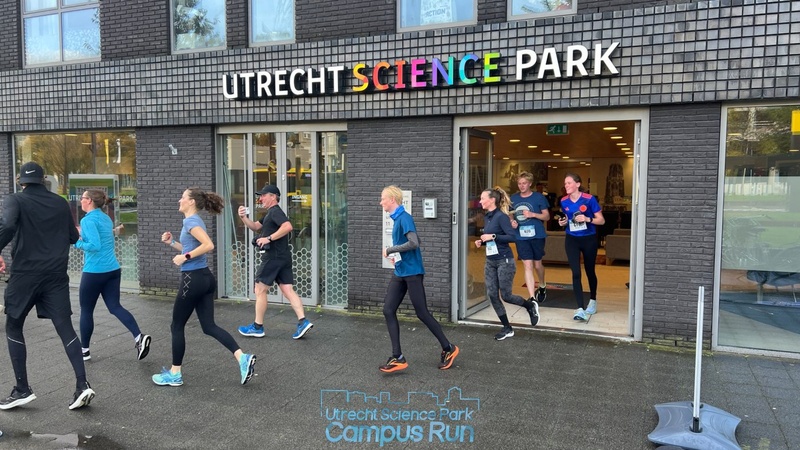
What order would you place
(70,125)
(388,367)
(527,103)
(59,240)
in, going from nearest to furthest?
(59,240) < (388,367) < (527,103) < (70,125)

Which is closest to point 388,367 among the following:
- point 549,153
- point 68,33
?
point 68,33

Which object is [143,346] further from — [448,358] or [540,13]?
[540,13]

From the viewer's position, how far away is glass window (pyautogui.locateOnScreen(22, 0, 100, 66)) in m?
9.27

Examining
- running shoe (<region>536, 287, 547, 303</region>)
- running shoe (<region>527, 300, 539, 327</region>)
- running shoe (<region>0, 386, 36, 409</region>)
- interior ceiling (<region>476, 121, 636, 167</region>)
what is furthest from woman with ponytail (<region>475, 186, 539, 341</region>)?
running shoe (<region>0, 386, 36, 409</region>)

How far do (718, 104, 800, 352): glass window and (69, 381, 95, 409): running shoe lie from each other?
6.05 metres

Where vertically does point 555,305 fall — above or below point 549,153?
below

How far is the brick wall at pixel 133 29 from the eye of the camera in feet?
28.2

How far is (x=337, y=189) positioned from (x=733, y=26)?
4927 millimetres

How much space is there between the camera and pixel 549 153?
1534 cm

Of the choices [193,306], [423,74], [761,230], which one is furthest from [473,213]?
[193,306]

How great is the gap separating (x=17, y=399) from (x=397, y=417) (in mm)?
3023

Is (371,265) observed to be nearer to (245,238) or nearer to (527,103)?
(245,238)

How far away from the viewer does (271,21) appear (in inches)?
321

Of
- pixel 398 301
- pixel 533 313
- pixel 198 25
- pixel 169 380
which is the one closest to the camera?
pixel 169 380
